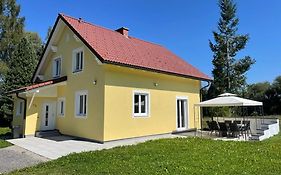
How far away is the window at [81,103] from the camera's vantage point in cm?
1577

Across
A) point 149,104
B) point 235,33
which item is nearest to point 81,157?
point 149,104

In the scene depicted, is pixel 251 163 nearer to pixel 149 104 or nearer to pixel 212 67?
pixel 149 104

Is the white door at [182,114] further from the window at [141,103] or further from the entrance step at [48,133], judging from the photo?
the entrance step at [48,133]

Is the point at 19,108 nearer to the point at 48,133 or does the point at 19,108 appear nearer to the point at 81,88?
the point at 48,133

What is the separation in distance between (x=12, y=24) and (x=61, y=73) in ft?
69.5

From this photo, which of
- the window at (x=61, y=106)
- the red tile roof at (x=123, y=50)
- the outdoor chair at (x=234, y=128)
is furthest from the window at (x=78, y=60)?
the outdoor chair at (x=234, y=128)

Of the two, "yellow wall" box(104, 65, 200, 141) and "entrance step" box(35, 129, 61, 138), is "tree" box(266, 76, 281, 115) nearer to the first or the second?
"yellow wall" box(104, 65, 200, 141)

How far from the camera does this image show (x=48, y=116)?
18250 mm

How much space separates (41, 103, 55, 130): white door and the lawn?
907 cm

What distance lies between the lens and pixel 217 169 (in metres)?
7.64

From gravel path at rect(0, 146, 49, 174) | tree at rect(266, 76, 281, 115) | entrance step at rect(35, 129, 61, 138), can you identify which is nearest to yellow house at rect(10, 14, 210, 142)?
entrance step at rect(35, 129, 61, 138)

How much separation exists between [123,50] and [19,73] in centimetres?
1542

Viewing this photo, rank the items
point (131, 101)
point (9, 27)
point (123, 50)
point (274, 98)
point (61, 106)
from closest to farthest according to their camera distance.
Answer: point (131, 101) → point (123, 50) → point (61, 106) → point (9, 27) → point (274, 98)

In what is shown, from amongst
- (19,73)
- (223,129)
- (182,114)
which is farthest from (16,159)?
(19,73)
